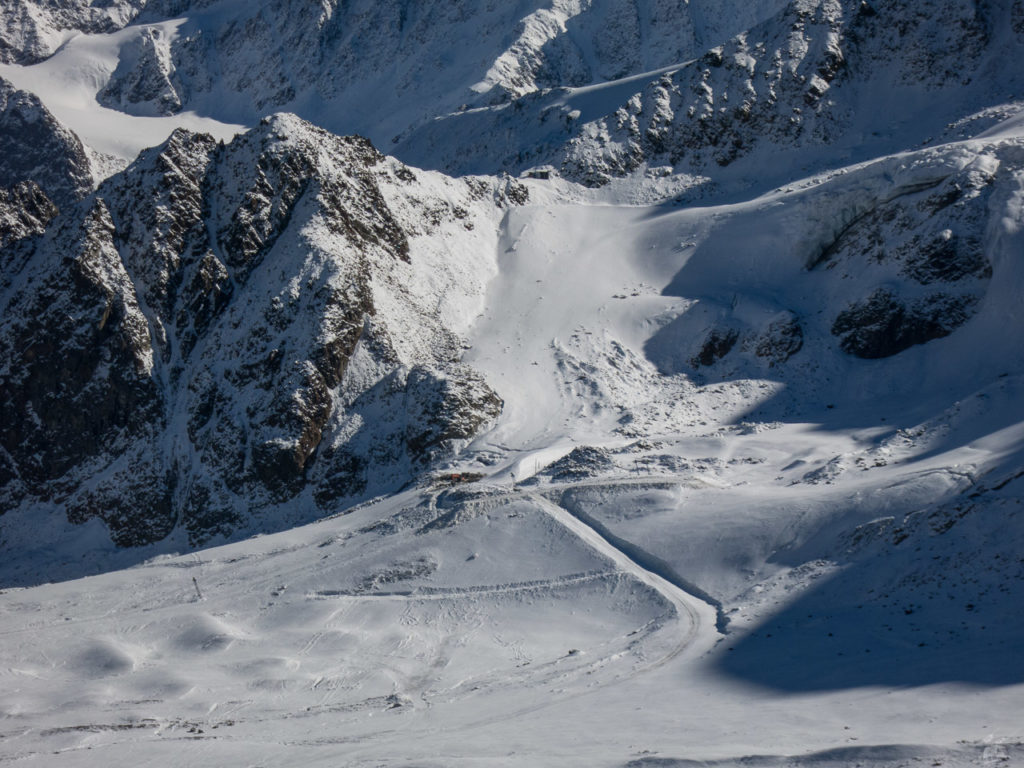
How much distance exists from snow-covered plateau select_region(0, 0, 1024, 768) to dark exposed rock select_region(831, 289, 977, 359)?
0.85ft

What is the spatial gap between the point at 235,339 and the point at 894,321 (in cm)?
3943

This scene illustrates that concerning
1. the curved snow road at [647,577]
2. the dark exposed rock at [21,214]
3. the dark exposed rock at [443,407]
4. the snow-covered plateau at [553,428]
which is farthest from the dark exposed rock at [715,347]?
the dark exposed rock at [21,214]

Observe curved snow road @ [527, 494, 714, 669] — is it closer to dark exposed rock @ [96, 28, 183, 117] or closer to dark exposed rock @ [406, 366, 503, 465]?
dark exposed rock @ [406, 366, 503, 465]

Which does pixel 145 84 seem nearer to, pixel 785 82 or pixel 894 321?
pixel 785 82

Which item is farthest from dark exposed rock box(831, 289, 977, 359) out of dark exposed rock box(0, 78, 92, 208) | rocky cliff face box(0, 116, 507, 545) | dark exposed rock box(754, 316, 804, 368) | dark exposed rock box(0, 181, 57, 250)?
dark exposed rock box(0, 78, 92, 208)

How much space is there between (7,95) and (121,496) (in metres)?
90.8

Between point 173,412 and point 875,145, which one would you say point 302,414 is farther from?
point 875,145

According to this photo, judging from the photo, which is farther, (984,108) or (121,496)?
(984,108)

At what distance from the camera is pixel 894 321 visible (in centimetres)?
5497

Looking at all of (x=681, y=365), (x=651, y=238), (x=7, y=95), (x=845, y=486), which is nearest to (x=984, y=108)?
(x=651, y=238)

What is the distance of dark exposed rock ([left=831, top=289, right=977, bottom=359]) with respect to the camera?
53281 mm

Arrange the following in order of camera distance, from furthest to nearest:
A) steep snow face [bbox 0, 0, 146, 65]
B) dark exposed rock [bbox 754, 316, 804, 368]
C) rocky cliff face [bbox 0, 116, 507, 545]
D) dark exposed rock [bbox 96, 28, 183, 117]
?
steep snow face [bbox 0, 0, 146, 65]
dark exposed rock [bbox 96, 28, 183, 117]
dark exposed rock [bbox 754, 316, 804, 368]
rocky cliff face [bbox 0, 116, 507, 545]

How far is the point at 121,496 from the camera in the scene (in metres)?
55.9

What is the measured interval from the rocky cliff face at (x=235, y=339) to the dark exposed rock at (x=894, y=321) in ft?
71.2
